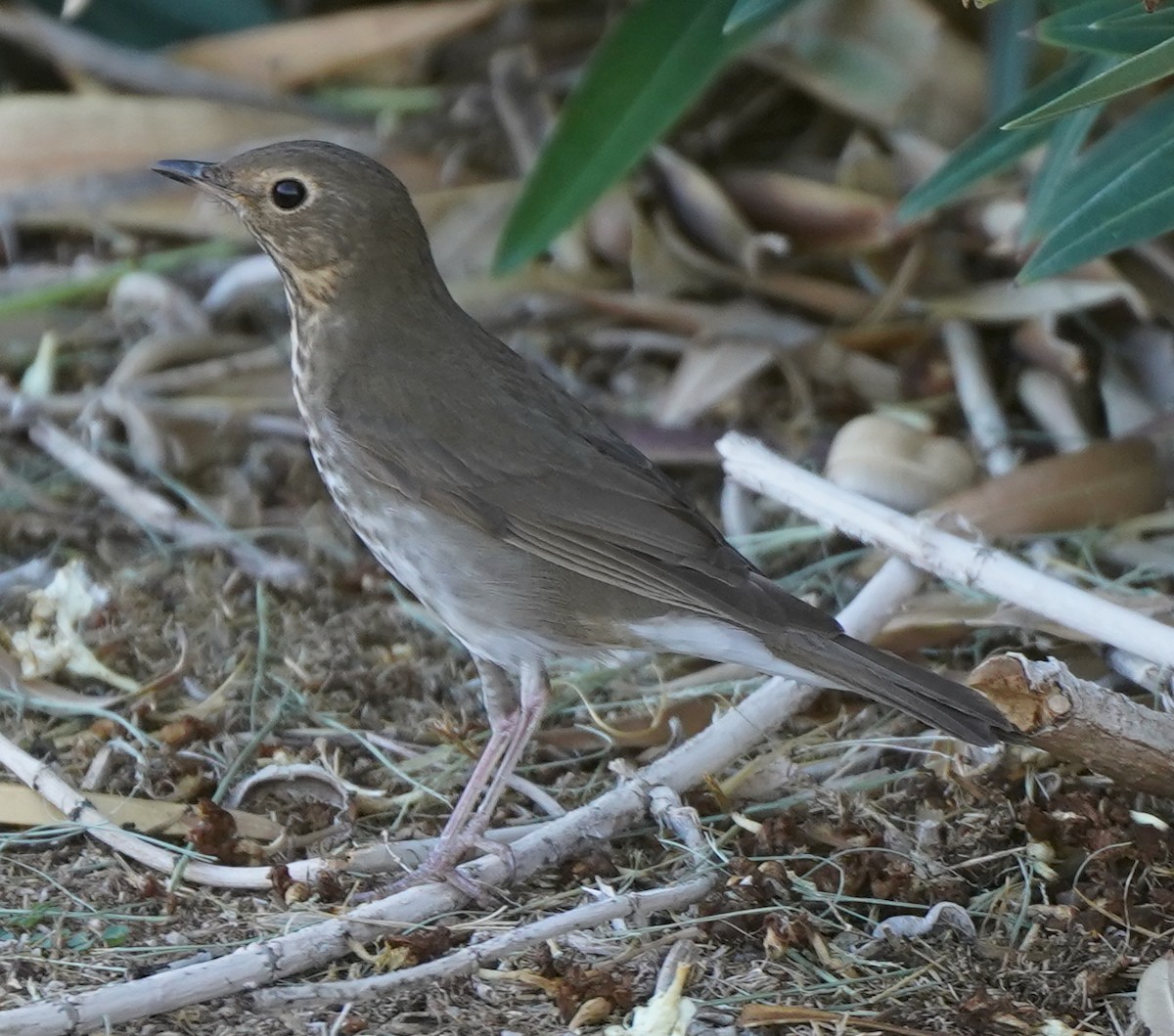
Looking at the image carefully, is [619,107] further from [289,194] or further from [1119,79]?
[1119,79]

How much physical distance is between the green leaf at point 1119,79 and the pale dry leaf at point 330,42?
288 cm

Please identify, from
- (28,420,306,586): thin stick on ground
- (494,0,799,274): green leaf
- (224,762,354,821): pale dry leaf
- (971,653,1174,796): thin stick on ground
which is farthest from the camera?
(494,0,799,274): green leaf

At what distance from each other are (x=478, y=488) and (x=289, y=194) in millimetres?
726

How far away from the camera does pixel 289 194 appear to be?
136 inches

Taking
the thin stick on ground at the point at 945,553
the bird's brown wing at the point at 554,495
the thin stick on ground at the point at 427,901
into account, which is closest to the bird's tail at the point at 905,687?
the bird's brown wing at the point at 554,495

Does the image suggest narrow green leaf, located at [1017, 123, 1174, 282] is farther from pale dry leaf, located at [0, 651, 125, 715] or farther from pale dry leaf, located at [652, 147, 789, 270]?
pale dry leaf, located at [0, 651, 125, 715]

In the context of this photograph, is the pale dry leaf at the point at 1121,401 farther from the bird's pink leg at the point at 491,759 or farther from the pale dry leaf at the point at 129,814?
the pale dry leaf at the point at 129,814

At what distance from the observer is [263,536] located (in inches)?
175

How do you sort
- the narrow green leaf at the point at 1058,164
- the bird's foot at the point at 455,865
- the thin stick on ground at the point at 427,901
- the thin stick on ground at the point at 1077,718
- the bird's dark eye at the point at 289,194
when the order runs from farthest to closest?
1. the narrow green leaf at the point at 1058,164
2. the bird's dark eye at the point at 289,194
3. the bird's foot at the point at 455,865
4. the thin stick on ground at the point at 1077,718
5. the thin stick on ground at the point at 427,901

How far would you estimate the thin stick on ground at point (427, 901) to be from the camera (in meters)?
2.53

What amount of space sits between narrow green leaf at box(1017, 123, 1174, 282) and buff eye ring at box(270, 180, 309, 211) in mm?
1478

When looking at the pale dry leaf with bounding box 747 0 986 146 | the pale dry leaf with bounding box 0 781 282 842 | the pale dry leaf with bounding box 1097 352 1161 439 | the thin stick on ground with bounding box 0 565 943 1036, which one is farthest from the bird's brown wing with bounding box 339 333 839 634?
the pale dry leaf with bounding box 747 0 986 146

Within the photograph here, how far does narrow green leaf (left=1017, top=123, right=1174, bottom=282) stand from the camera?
3439 millimetres

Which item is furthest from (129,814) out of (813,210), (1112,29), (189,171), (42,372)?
(813,210)
